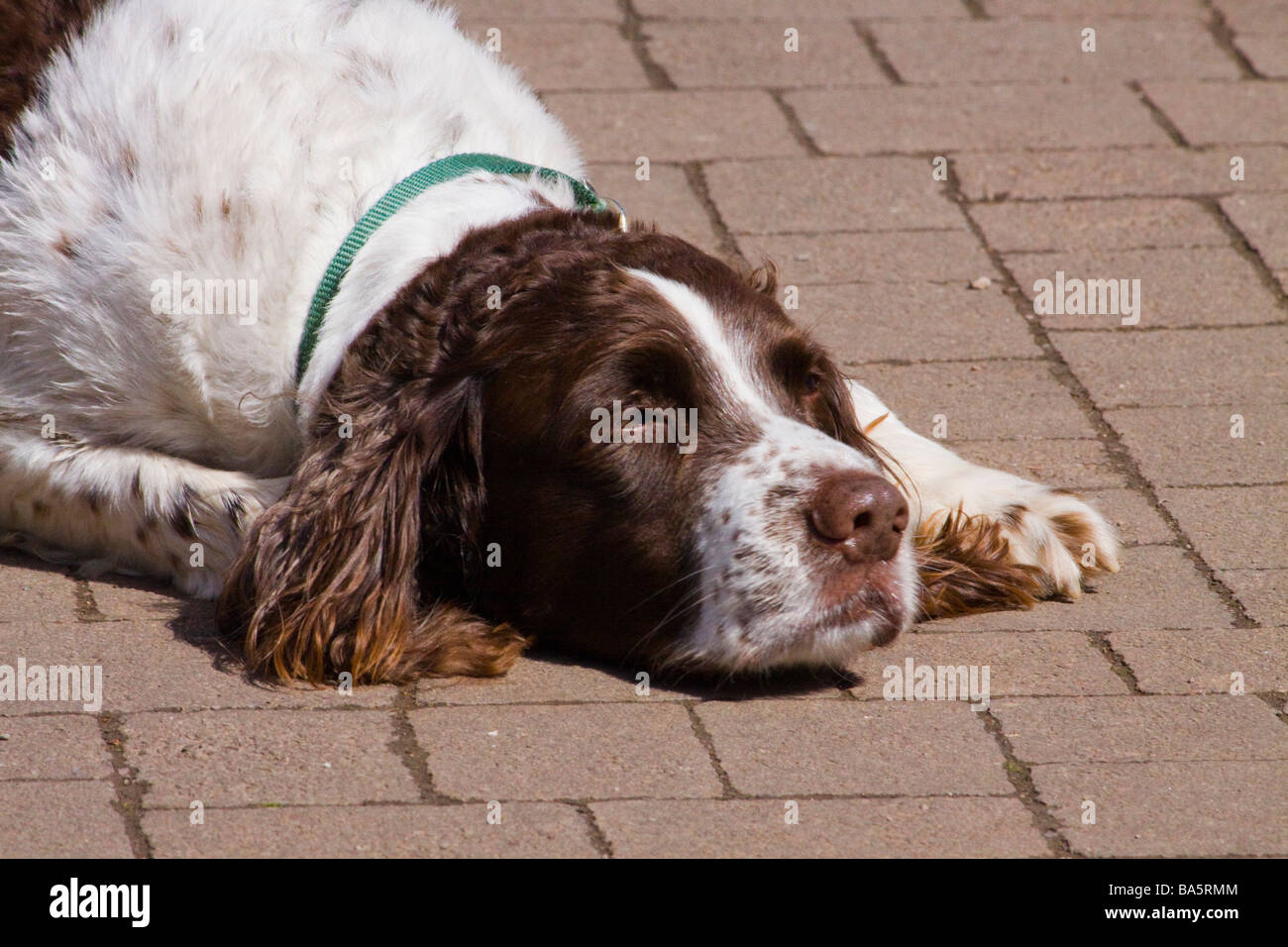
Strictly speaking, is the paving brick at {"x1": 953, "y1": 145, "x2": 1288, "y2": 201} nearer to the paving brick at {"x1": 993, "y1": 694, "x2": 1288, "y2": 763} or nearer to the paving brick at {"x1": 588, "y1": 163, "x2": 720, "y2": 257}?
the paving brick at {"x1": 588, "y1": 163, "x2": 720, "y2": 257}

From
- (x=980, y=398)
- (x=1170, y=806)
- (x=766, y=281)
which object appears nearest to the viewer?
(x=1170, y=806)

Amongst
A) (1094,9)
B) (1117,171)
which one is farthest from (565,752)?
(1094,9)

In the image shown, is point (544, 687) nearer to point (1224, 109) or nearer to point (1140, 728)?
point (1140, 728)

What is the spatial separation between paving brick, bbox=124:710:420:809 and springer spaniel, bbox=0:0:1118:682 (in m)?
0.17

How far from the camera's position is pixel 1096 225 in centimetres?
558

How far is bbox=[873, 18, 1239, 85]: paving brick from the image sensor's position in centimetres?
660

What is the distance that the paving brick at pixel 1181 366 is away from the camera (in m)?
4.68

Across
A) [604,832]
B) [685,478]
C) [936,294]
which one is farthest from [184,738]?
[936,294]

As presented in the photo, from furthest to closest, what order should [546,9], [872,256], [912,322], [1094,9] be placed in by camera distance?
[1094,9], [546,9], [872,256], [912,322]

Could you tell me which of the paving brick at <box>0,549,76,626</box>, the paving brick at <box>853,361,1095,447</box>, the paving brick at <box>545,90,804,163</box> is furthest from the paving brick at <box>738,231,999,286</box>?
the paving brick at <box>0,549,76,626</box>

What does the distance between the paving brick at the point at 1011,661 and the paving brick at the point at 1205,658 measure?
6 cm

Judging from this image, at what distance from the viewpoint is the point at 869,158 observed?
5.96 metres

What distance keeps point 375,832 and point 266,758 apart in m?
0.31

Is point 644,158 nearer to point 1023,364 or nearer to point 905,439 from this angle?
point 1023,364
